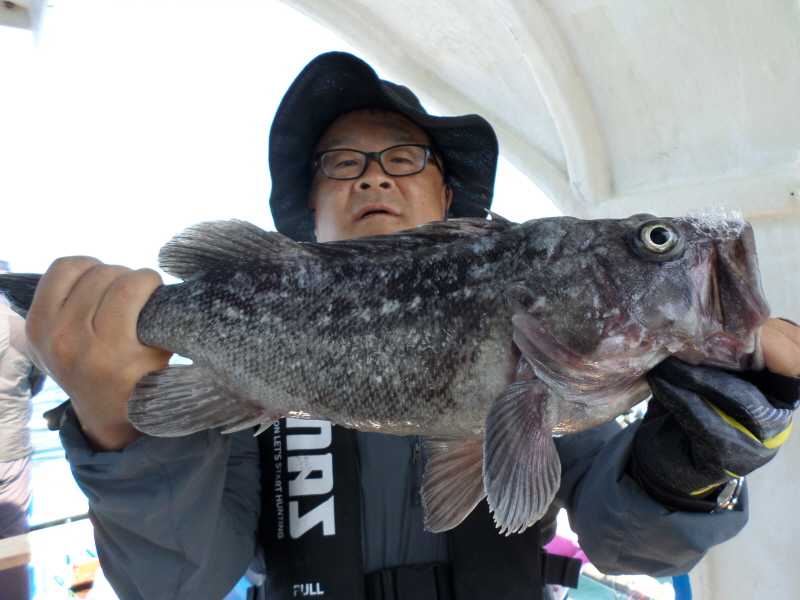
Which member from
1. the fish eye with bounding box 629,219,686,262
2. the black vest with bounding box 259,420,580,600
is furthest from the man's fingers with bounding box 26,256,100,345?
the fish eye with bounding box 629,219,686,262

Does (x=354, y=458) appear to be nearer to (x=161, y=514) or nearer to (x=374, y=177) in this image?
(x=161, y=514)

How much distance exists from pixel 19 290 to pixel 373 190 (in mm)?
1493

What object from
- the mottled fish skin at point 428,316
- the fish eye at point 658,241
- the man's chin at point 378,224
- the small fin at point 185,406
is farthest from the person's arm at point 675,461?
the man's chin at point 378,224

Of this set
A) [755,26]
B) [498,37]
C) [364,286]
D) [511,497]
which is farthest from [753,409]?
[498,37]

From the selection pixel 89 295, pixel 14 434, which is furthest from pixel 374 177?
pixel 14 434

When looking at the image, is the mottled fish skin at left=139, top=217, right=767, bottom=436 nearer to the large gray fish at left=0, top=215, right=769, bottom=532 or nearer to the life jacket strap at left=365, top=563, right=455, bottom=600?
the large gray fish at left=0, top=215, right=769, bottom=532

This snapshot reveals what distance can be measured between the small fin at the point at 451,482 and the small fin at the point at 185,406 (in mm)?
521

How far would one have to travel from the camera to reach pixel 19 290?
161cm

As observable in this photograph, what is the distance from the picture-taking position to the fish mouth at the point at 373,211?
232 centimetres

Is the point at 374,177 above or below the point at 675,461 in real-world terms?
above

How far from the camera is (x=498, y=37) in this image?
3254mm

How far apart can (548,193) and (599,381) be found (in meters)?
2.56

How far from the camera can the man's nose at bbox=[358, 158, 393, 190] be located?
2.35 metres

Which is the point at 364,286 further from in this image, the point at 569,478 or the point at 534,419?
the point at 569,478
